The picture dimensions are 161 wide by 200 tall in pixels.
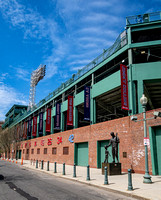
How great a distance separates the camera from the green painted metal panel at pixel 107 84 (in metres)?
21.0

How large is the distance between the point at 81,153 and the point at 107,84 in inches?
406

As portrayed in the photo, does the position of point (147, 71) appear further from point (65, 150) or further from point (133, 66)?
point (65, 150)

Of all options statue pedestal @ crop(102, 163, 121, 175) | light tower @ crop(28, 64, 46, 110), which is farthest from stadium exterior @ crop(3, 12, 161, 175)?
light tower @ crop(28, 64, 46, 110)

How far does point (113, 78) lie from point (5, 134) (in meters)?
48.7

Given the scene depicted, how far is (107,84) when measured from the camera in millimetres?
22656

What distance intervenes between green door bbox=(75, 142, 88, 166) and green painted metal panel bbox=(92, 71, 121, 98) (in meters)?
6.97

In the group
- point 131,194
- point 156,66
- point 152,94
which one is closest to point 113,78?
point 156,66

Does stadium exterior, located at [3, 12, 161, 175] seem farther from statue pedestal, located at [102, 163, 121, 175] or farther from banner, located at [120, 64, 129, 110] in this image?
statue pedestal, located at [102, 163, 121, 175]

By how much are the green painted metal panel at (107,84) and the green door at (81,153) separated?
22.9ft

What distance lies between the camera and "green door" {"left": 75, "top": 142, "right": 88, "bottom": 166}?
25.2 m

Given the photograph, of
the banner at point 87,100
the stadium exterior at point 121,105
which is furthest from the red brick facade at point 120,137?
the banner at point 87,100

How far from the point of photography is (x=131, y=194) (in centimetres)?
810

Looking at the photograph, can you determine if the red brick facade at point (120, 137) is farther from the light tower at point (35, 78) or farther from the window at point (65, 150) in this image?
the light tower at point (35, 78)

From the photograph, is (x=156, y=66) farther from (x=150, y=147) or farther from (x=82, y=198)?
(x=82, y=198)
